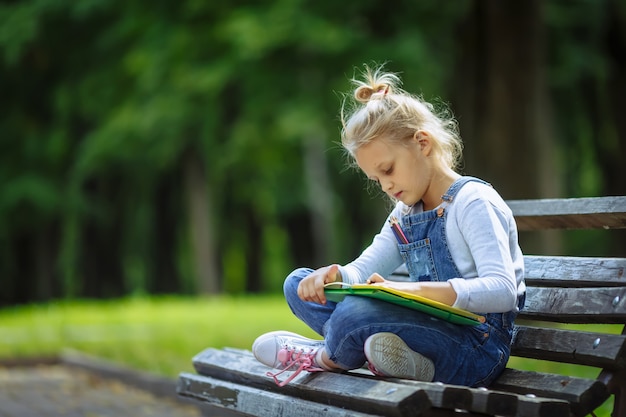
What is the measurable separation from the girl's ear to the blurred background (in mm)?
1539

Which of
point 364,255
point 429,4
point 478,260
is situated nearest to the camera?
point 478,260

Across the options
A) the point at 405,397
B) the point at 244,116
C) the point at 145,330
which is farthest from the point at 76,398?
the point at 244,116

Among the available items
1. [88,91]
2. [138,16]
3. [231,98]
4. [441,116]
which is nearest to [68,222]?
[88,91]

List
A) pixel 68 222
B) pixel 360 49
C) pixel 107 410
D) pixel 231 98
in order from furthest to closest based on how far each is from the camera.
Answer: pixel 68 222 < pixel 231 98 < pixel 360 49 < pixel 107 410

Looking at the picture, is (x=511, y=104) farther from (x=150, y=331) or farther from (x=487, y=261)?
(x=487, y=261)

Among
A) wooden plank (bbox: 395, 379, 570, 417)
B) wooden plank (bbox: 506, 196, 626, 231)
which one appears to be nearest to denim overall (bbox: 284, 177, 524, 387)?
wooden plank (bbox: 395, 379, 570, 417)

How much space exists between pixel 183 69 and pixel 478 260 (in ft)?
44.0

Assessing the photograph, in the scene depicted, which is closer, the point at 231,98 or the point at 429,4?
the point at 429,4

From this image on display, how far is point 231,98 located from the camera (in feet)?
59.9

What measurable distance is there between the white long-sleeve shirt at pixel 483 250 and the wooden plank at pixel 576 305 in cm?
18

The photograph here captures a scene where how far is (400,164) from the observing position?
3.38m

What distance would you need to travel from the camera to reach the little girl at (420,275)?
3.17 meters

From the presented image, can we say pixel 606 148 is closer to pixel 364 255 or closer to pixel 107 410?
pixel 107 410

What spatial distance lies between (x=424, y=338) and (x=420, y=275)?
33 cm
